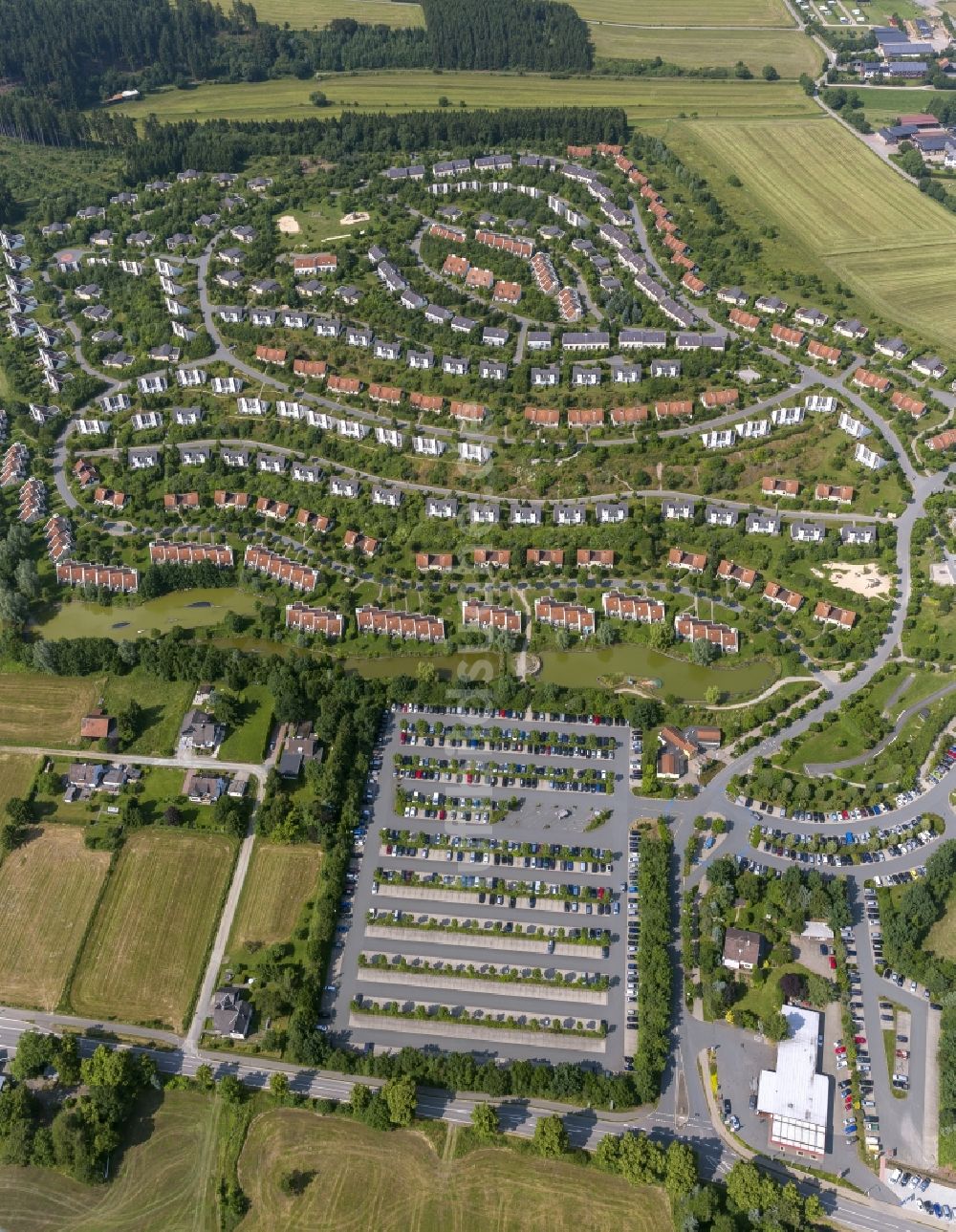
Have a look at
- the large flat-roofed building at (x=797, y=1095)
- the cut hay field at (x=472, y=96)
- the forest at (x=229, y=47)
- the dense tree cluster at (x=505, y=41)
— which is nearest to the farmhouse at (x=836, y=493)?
the large flat-roofed building at (x=797, y=1095)

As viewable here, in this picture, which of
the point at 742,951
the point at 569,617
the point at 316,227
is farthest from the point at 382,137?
the point at 742,951

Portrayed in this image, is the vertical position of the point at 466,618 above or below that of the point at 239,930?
above

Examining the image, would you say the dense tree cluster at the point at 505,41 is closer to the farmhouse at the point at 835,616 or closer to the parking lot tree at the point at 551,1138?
the farmhouse at the point at 835,616

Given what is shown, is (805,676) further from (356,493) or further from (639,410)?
(356,493)

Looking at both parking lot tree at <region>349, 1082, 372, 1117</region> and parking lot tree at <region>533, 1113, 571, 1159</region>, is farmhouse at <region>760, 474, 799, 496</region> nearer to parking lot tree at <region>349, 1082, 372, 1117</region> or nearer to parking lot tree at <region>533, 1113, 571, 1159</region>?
parking lot tree at <region>533, 1113, 571, 1159</region>

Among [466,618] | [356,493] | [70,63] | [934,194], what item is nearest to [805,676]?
[466,618]
